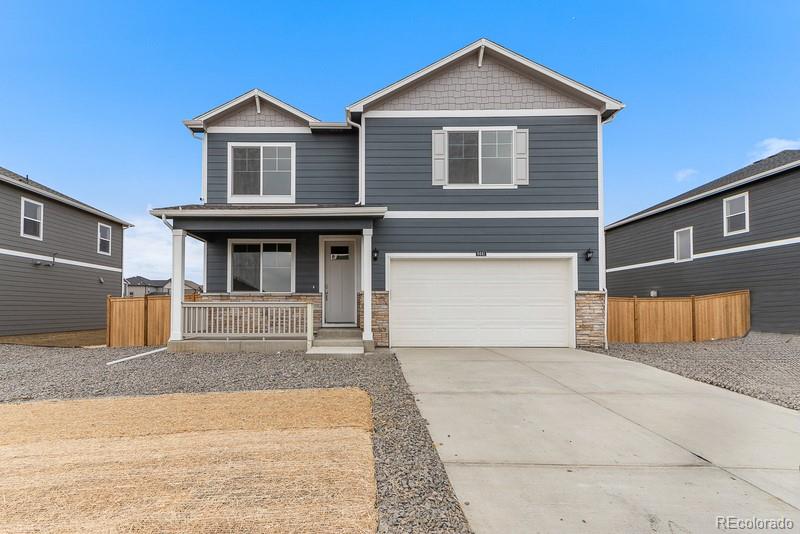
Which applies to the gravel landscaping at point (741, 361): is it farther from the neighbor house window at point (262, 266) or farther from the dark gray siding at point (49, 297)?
the dark gray siding at point (49, 297)

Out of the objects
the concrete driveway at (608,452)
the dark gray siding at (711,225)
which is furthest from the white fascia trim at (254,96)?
the dark gray siding at (711,225)

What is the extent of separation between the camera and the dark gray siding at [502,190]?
8867mm

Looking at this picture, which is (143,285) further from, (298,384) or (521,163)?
(521,163)

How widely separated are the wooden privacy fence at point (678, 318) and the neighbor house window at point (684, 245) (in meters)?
2.70

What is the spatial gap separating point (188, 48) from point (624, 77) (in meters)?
16.9

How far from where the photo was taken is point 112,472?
108 inches

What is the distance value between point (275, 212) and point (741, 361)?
395 inches

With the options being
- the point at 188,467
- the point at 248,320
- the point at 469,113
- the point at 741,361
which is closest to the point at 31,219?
the point at 248,320

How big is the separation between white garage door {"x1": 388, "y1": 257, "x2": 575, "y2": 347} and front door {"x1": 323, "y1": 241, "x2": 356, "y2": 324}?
4.10 feet

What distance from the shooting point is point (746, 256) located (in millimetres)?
11242

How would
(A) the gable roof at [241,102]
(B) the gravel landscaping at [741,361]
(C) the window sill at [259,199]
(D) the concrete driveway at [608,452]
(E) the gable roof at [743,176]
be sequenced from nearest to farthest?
(D) the concrete driveway at [608,452], (B) the gravel landscaping at [741,361], (A) the gable roof at [241,102], (C) the window sill at [259,199], (E) the gable roof at [743,176]

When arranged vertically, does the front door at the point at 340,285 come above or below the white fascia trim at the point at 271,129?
below

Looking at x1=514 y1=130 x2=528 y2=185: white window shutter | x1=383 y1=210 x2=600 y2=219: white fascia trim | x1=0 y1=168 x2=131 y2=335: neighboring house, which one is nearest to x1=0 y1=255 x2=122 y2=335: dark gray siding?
x1=0 y1=168 x2=131 y2=335: neighboring house

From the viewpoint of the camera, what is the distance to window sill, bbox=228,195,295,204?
31.5ft
